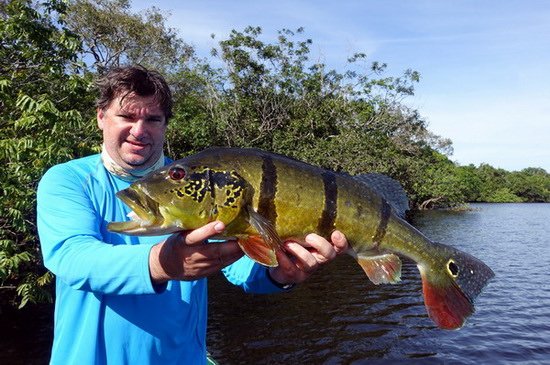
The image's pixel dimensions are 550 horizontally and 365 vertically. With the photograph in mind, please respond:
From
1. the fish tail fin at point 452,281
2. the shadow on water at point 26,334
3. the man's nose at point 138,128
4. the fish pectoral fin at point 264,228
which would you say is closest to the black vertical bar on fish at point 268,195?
the fish pectoral fin at point 264,228

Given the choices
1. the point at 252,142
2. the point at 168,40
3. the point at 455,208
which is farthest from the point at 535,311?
the point at 455,208

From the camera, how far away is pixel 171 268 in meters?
2.14

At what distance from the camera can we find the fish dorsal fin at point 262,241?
7.54ft

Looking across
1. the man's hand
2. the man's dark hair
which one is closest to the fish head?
the man's hand

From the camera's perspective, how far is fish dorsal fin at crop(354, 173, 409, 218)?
10.6 ft

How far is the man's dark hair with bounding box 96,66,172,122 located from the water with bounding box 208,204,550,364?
8.51 meters

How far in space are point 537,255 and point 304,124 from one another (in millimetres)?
16270

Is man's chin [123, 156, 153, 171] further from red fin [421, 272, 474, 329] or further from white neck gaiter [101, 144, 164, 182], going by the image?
red fin [421, 272, 474, 329]

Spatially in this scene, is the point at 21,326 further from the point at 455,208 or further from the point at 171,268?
the point at 455,208

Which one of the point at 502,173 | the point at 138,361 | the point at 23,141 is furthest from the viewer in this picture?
the point at 502,173

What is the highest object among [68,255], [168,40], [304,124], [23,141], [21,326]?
[168,40]

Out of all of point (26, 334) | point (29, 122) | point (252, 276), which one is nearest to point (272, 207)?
point (252, 276)

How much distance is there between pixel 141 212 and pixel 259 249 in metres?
0.63

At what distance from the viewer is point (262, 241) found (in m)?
2.34
